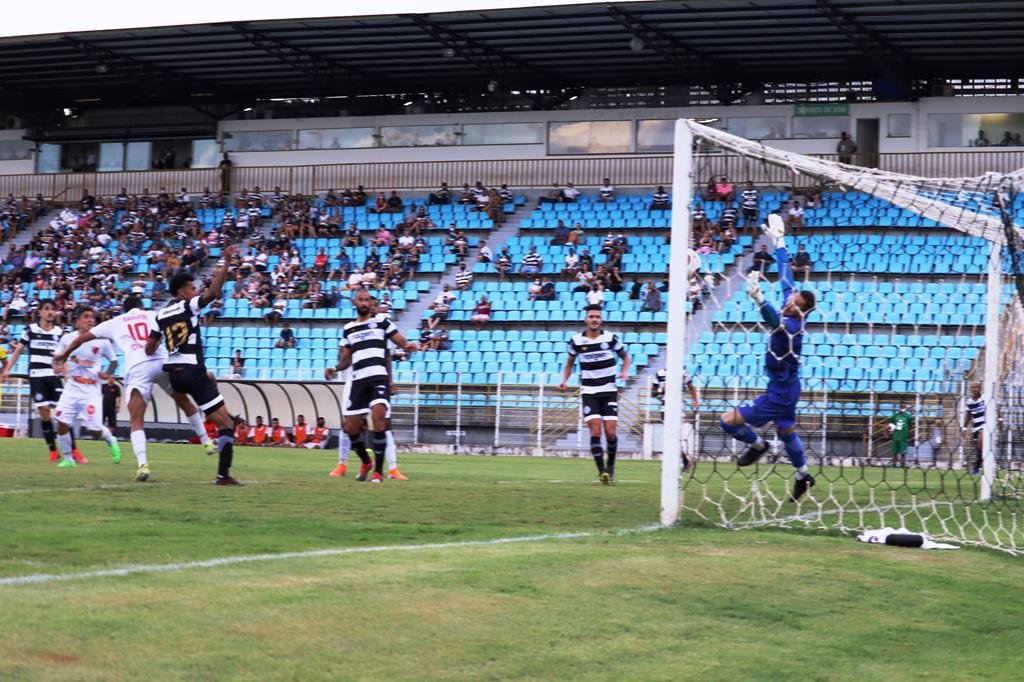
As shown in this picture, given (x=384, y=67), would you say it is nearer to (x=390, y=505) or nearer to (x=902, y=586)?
(x=390, y=505)

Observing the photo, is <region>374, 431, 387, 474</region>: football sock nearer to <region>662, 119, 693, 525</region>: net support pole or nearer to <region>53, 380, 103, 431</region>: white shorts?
<region>53, 380, 103, 431</region>: white shorts

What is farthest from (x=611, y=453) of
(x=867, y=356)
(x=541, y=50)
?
(x=541, y=50)

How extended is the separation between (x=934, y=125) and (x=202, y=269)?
Answer: 22954 millimetres

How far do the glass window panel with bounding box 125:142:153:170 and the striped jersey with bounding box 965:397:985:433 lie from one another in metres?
Answer: 38.2

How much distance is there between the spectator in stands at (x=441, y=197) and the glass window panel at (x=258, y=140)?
23.7 ft

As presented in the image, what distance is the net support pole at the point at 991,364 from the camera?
1418 centimetres

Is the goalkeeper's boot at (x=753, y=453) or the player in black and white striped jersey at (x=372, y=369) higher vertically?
the player in black and white striped jersey at (x=372, y=369)

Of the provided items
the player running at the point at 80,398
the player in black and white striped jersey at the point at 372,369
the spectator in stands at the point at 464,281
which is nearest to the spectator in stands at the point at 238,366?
the spectator in stands at the point at 464,281

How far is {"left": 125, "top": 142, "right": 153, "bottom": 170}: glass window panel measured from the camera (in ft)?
166

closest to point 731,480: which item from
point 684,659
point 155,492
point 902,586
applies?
point 155,492

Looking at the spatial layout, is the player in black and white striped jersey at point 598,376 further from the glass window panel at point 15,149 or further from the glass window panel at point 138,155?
the glass window panel at point 15,149

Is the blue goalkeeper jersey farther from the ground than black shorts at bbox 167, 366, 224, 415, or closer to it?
farther from the ground

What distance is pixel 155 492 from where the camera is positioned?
41.7ft

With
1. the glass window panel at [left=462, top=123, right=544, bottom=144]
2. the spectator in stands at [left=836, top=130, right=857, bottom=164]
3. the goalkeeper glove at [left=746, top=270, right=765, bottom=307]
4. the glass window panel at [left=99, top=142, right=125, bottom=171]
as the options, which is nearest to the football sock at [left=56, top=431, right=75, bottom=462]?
the goalkeeper glove at [left=746, top=270, right=765, bottom=307]
